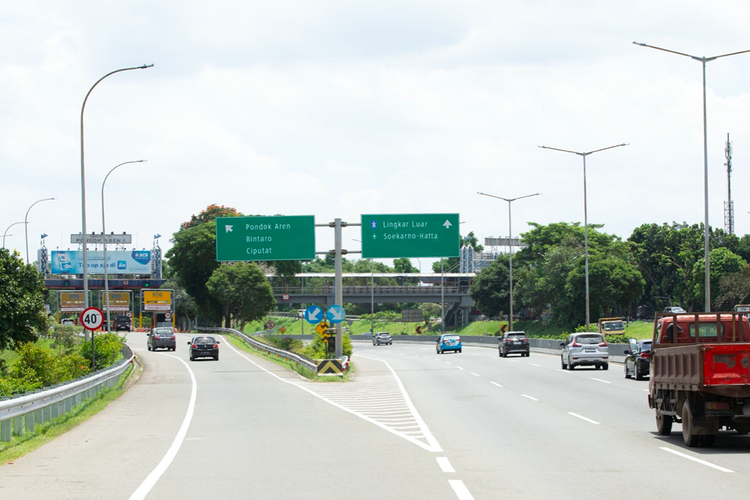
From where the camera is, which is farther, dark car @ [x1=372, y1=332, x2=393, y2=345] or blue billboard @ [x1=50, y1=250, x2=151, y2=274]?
blue billboard @ [x1=50, y1=250, x2=151, y2=274]

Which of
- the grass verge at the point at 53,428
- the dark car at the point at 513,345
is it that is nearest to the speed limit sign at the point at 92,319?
the grass verge at the point at 53,428

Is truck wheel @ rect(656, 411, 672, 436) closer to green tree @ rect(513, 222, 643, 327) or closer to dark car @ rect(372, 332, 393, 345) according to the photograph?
green tree @ rect(513, 222, 643, 327)

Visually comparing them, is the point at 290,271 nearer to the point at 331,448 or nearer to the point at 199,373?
the point at 199,373

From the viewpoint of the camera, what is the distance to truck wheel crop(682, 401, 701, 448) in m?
13.5

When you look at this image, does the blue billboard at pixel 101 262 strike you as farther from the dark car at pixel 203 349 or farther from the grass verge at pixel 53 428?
the grass verge at pixel 53 428

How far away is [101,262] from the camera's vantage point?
113250mm

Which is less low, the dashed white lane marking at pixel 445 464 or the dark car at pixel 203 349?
the dashed white lane marking at pixel 445 464

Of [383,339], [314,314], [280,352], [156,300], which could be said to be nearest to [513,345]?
[280,352]

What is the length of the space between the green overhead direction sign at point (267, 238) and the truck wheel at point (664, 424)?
80.3 ft

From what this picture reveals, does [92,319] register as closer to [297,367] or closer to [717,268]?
[297,367]

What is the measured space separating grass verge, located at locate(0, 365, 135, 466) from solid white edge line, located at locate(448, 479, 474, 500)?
6586 millimetres

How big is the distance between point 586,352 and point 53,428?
27552 mm

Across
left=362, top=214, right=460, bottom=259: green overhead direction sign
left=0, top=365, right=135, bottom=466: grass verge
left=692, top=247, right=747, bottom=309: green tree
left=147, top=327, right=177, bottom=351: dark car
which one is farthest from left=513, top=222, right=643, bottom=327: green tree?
left=0, top=365, right=135, bottom=466: grass verge

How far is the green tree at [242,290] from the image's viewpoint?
8975cm
